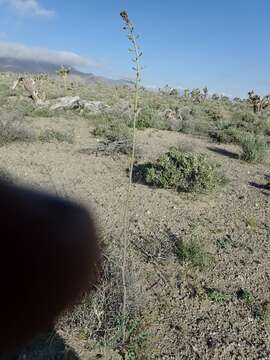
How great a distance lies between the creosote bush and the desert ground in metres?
0.14

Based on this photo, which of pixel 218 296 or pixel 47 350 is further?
pixel 218 296

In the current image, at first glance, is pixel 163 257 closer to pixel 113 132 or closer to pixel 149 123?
pixel 113 132

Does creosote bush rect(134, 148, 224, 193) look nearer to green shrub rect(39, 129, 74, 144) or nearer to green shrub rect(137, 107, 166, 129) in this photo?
green shrub rect(39, 129, 74, 144)

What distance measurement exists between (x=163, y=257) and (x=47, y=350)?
2044 mm

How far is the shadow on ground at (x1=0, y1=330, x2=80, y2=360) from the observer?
3.19 meters

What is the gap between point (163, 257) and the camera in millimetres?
4914

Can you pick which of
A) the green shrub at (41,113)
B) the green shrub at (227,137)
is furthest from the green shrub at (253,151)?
the green shrub at (41,113)

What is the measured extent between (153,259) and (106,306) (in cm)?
126

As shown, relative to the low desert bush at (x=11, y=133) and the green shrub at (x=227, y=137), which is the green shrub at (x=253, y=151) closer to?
the green shrub at (x=227, y=137)

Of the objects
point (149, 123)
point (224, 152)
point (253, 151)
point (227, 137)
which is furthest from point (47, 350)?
point (149, 123)

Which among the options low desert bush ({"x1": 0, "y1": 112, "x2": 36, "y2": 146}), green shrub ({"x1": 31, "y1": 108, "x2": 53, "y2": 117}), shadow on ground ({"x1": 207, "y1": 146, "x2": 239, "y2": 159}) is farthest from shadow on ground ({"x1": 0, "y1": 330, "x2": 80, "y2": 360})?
green shrub ({"x1": 31, "y1": 108, "x2": 53, "y2": 117})

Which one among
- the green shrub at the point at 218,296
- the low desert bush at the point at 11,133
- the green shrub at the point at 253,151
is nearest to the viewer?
the green shrub at the point at 218,296

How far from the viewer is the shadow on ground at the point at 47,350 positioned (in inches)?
125

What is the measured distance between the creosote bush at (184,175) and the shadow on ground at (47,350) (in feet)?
15.3
